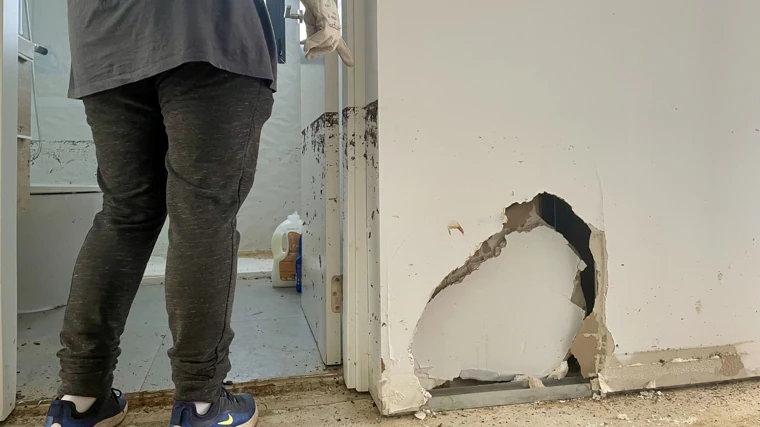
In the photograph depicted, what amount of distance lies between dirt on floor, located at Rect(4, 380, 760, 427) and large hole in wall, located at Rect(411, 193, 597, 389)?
0.30 feet

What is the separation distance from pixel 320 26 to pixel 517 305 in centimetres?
67

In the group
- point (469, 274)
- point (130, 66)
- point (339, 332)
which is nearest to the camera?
point (130, 66)

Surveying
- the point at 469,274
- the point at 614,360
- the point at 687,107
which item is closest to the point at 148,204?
the point at 469,274

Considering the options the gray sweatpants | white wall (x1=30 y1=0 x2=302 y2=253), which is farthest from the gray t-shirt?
white wall (x1=30 y1=0 x2=302 y2=253)

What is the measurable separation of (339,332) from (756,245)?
93 cm

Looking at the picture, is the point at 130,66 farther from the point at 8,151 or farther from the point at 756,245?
the point at 756,245

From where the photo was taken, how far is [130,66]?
29.0 inches

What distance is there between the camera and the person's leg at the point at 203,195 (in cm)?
74

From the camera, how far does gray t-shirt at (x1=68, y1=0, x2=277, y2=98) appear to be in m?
0.71

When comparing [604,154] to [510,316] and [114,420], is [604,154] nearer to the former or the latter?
[510,316]

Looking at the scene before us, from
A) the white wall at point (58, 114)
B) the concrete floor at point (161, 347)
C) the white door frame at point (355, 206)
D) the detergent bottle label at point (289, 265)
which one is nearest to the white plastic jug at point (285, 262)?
the detergent bottle label at point (289, 265)

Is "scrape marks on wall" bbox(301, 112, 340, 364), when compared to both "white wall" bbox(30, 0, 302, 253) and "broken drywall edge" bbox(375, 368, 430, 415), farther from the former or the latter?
"white wall" bbox(30, 0, 302, 253)

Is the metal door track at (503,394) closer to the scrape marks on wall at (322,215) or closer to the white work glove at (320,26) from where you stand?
the scrape marks on wall at (322,215)

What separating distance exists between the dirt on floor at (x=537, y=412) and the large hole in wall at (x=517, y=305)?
3.6 inches
